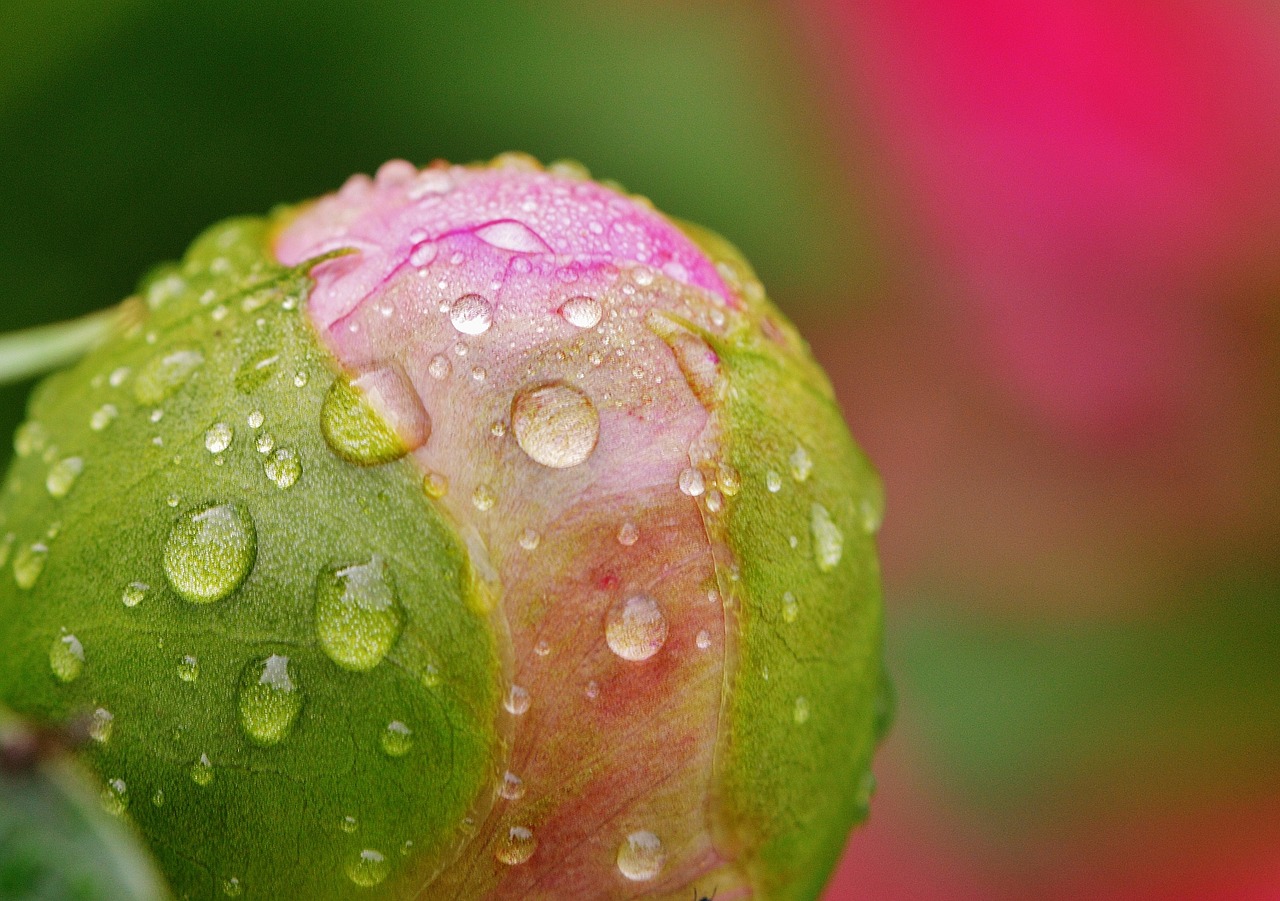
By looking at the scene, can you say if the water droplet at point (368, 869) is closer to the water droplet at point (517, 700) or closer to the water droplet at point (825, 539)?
the water droplet at point (517, 700)

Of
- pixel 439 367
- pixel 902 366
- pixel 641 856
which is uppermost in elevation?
pixel 439 367

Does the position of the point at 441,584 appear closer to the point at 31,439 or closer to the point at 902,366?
the point at 31,439

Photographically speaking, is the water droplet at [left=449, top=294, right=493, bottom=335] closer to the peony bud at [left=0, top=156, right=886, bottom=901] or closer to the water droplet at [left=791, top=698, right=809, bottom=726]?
the peony bud at [left=0, top=156, right=886, bottom=901]

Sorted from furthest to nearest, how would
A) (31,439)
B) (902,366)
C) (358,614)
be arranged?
(902,366) → (31,439) → (358,614)

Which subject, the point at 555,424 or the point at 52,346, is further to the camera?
the point at 52,346

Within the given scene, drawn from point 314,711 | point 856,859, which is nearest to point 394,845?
point 314,711

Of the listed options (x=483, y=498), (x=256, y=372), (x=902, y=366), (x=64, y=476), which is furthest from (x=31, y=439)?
(x=902, y=366)

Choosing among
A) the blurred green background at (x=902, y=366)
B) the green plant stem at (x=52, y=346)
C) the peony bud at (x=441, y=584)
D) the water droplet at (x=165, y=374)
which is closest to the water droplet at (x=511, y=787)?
the peony bud at (x=441, y=584)
